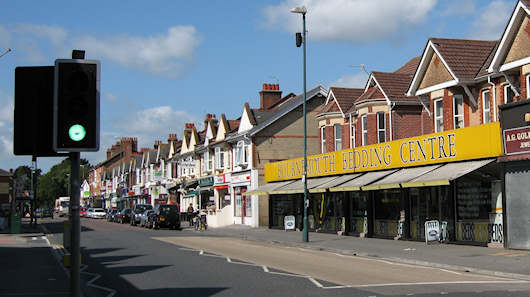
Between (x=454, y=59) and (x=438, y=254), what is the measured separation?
32.1 feet

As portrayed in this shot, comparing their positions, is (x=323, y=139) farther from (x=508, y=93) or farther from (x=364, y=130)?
(x=508, y=93)

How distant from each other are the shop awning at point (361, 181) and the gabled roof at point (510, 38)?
24.0 ft

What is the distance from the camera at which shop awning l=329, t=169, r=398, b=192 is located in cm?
2873

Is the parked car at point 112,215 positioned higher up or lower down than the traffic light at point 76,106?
lower down

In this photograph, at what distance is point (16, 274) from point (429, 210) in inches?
671

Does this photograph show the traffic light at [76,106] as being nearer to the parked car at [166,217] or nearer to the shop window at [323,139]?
the shop window at [323,139]

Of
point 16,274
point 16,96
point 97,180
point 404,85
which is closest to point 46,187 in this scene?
point 97,180

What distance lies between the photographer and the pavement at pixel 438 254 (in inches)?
661

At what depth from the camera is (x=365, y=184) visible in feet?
92.9

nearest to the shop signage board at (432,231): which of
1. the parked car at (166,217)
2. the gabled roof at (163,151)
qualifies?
the parked car at (166,217)

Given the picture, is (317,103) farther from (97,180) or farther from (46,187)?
(46,187)

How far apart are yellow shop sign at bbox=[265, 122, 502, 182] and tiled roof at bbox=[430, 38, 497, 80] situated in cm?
296

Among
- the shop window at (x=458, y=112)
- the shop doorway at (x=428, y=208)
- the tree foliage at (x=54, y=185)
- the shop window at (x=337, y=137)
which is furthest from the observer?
the tree foliage at (x=54, y=185)

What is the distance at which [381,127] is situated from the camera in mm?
32812
